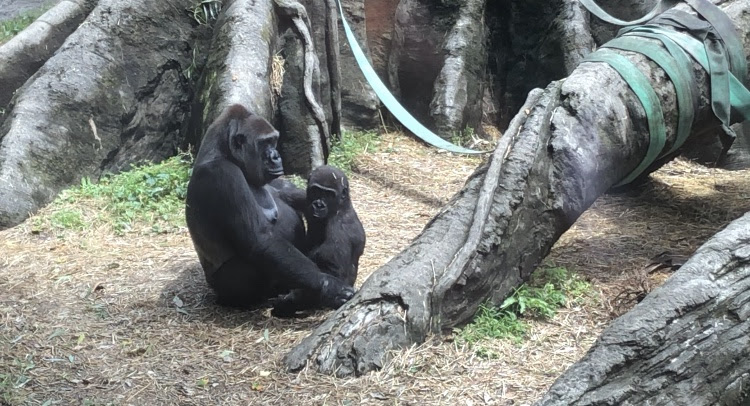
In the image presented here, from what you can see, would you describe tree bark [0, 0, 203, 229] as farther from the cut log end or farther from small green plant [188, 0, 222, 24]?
the cut log end

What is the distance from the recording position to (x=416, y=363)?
398 cm

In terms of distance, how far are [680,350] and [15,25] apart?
320 inches

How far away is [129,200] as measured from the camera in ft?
21.6

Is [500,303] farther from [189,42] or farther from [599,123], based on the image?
[189,42]

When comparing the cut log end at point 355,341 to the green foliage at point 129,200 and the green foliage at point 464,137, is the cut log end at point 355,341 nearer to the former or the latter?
the green foliage at point 129,200

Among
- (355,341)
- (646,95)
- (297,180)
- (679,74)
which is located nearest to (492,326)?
(355,341)

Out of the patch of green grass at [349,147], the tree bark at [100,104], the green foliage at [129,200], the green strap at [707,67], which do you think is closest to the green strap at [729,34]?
the green strap at [707,67]

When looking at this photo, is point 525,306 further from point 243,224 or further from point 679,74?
point 679,74

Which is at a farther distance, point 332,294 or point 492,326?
point 332,294

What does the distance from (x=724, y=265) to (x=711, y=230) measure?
2787 mm

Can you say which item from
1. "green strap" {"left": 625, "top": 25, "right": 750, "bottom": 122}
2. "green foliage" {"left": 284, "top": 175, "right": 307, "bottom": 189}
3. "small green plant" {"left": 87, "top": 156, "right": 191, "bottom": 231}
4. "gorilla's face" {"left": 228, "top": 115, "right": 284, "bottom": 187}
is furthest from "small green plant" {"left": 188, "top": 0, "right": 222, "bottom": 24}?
"green strap" {"left": 625, "top": 25, "right": 750, "bottom": 122}

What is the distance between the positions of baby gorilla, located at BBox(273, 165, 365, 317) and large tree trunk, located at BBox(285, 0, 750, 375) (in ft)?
1.90

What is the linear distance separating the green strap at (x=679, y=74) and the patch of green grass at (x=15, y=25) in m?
6.49

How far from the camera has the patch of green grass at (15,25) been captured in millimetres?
8523
